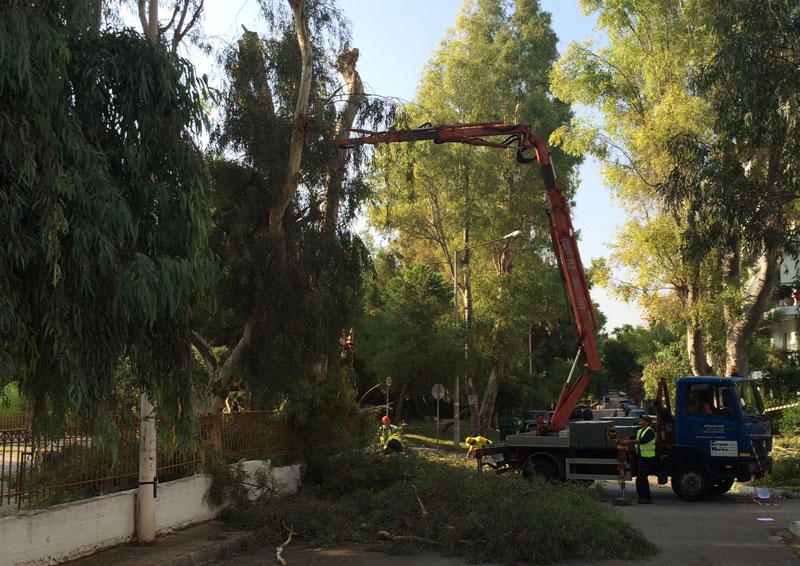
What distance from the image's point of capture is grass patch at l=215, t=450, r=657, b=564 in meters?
10.0

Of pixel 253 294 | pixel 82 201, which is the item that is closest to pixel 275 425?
pixel 253 294

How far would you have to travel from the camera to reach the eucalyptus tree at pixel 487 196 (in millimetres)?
36219

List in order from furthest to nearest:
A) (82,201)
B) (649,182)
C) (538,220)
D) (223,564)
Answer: (538,220)
(649,182)
(223,564)
(82,201)

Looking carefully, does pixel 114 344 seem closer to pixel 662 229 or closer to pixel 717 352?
pixel 662 229

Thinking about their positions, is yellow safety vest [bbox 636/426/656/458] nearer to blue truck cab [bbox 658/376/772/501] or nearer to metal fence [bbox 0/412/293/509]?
blue truck cab [bbox 658/376/772/501]

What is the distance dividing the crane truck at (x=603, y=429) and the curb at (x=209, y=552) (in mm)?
6171

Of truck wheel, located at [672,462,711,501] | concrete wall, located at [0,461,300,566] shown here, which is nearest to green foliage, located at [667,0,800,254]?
truck wheel, located at [672,462,711,501]

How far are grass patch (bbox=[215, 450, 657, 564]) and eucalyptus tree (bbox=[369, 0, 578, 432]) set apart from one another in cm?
2189

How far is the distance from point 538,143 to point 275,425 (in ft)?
27.9

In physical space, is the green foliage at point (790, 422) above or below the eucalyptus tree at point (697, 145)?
below

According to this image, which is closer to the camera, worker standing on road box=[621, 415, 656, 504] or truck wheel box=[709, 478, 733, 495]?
worker standing on road box=[621, 415, 656, 504]

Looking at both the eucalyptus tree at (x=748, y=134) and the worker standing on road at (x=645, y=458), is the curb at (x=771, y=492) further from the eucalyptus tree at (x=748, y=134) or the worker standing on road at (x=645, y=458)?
the eucalyptus tree at (x=748, y=134)

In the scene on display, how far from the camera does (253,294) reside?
15.9 m

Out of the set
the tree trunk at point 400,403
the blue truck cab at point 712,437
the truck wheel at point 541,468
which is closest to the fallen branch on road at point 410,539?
the truck wheel at point 541,468
